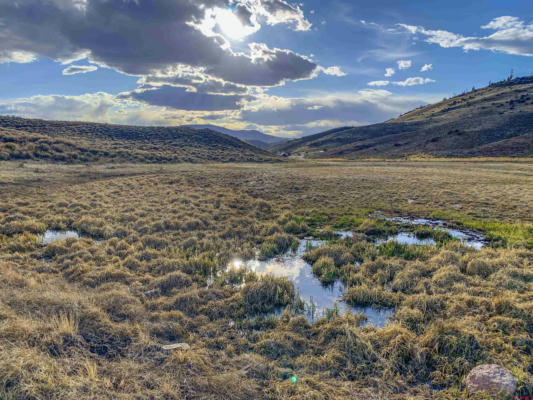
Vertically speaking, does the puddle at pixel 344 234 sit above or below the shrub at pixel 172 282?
above

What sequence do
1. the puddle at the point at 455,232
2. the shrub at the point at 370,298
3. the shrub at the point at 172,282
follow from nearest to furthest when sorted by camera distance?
the shrub at the point at 370,298, the shrub at the point at 172,282, the puddle at the point at 455,232

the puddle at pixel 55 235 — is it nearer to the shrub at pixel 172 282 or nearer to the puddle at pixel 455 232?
the shrub at pixel 172 282

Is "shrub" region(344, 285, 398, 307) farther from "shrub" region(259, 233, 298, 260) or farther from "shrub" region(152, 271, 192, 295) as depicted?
"shrub" region(152, 271, 192, 295)

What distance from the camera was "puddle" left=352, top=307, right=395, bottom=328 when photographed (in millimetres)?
8173

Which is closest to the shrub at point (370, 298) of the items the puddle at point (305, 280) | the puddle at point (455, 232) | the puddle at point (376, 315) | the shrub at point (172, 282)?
the puddle at point (376, 315)

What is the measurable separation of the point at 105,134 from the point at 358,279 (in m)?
88.2

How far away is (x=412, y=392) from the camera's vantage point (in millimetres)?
5715

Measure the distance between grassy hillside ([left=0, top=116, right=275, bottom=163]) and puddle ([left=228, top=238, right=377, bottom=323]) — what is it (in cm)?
4998

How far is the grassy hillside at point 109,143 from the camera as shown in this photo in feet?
165

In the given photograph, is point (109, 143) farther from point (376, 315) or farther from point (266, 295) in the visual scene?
point (376, 315)

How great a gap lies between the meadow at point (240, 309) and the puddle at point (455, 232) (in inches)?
25.5

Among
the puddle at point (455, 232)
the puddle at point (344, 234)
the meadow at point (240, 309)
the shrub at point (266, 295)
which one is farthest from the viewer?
the puddle at point (344, 234)

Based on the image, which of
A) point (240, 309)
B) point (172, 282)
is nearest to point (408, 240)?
point (240, 309)

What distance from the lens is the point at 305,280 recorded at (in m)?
11.1
